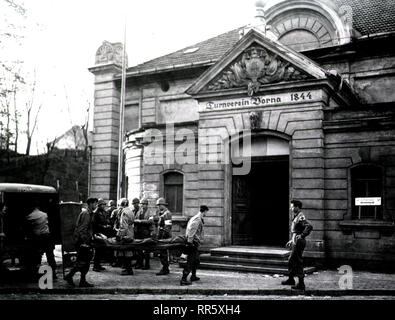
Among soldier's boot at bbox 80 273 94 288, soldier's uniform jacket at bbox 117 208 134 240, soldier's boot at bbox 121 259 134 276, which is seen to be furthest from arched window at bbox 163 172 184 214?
soldier's boot at bbox 80 273 94 288

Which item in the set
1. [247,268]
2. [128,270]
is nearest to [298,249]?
[247,268]

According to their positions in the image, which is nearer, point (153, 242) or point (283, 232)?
point (153, 242)

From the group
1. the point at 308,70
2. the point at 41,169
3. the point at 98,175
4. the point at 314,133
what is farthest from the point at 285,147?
the point at 41,169

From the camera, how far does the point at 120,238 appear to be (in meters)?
12.8

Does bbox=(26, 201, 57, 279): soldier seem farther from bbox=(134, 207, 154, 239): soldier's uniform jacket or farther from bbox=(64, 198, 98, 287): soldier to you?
bbox=(134, 207, 154, 239): soldier's uniform jacket

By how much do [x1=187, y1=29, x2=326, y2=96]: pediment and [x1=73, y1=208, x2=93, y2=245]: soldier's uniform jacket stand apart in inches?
296

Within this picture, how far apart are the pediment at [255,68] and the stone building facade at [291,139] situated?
0.12 feet

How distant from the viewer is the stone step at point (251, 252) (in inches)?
582

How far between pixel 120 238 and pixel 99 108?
14282 mm

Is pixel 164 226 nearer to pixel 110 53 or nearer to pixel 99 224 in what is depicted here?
pixel 99 224

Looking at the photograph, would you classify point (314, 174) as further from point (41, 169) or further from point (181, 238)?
point (41, 169)

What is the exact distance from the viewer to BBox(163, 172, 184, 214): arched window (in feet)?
62.3

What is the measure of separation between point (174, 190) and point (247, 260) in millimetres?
5319
